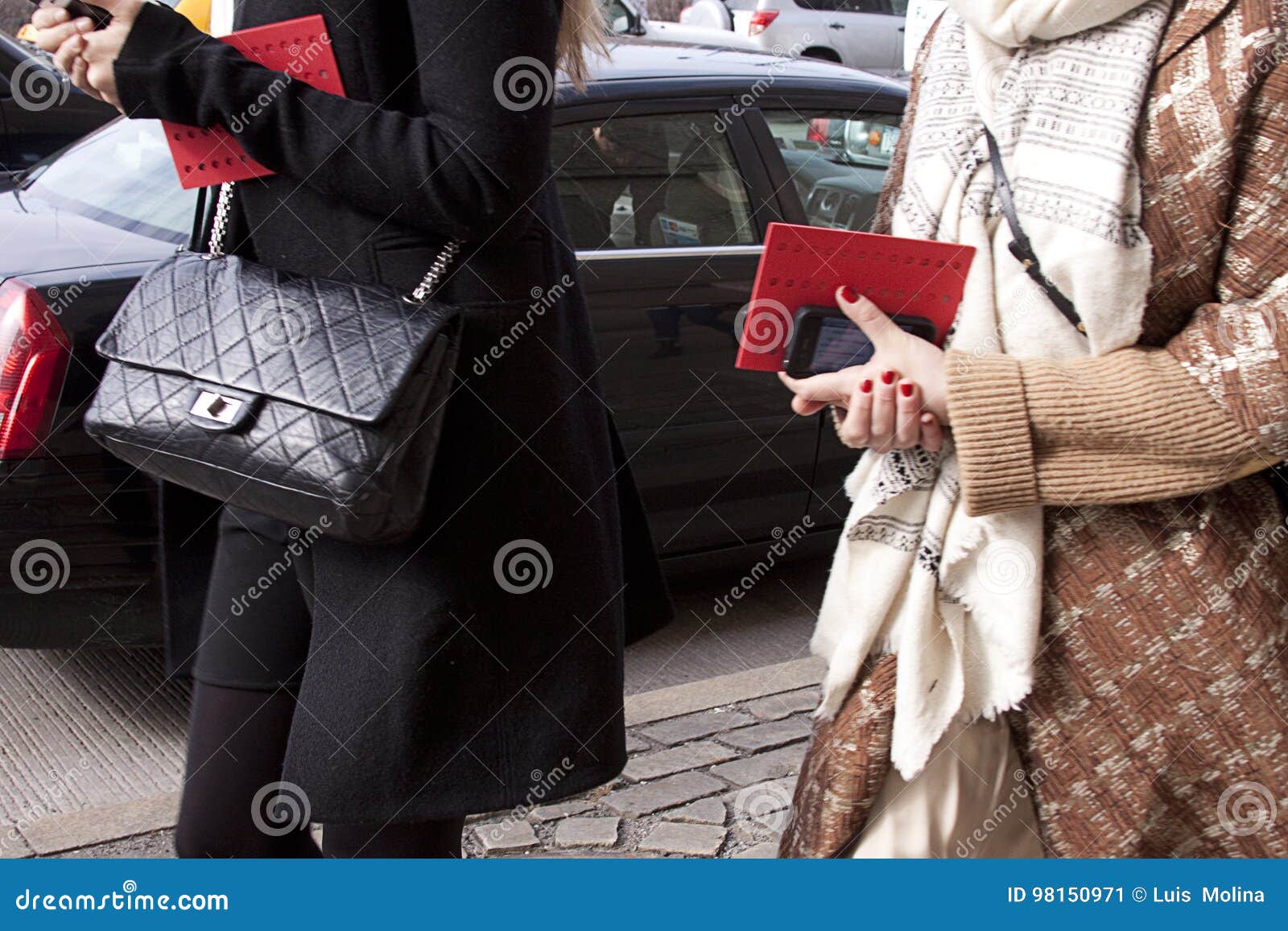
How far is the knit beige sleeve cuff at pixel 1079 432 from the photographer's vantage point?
1.42m

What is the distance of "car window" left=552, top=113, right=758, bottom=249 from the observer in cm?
394

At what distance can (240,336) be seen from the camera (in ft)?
5.32

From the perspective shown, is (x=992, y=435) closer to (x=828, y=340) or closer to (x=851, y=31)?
(x=828, y=340)

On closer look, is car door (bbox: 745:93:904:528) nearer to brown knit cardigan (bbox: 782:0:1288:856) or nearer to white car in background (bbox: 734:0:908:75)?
brown knit cardigan (bbox: 782:0:1288:856)
